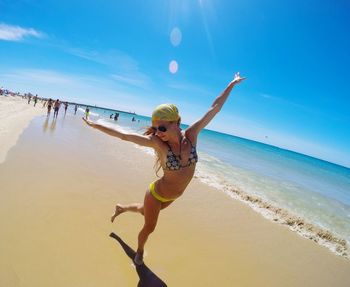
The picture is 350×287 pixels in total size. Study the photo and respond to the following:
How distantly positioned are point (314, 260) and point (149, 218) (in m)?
3.81

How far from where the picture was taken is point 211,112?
332 centimetres

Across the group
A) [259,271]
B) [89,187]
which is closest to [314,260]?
[259,271]

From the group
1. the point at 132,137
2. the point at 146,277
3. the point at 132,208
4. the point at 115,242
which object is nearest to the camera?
the point at 132,137

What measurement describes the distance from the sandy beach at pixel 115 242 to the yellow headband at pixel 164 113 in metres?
1.95

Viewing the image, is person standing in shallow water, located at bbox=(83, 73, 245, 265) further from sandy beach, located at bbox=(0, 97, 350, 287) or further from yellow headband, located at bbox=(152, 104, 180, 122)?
sandy beach, located at bbox=(0, 97, 350, 287)

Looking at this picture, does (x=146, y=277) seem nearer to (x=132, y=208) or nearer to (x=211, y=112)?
(x=132, y=208)

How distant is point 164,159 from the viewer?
9.46 ft

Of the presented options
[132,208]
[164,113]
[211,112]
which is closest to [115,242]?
[132,208]

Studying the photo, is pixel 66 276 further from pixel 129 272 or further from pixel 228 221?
pixel 228 221

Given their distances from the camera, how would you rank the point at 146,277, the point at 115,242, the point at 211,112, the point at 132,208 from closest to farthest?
the point at 146,277, the point at 211,112, the point at 115,242, the point at 132,208

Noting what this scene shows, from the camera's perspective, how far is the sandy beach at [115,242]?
9.71 feet

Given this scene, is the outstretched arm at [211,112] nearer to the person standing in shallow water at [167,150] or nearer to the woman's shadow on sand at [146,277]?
the person standing in shallow water at [167,150]

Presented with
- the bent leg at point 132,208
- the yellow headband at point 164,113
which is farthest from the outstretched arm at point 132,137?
the bent leg at point 132,208

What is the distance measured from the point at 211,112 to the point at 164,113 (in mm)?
825
